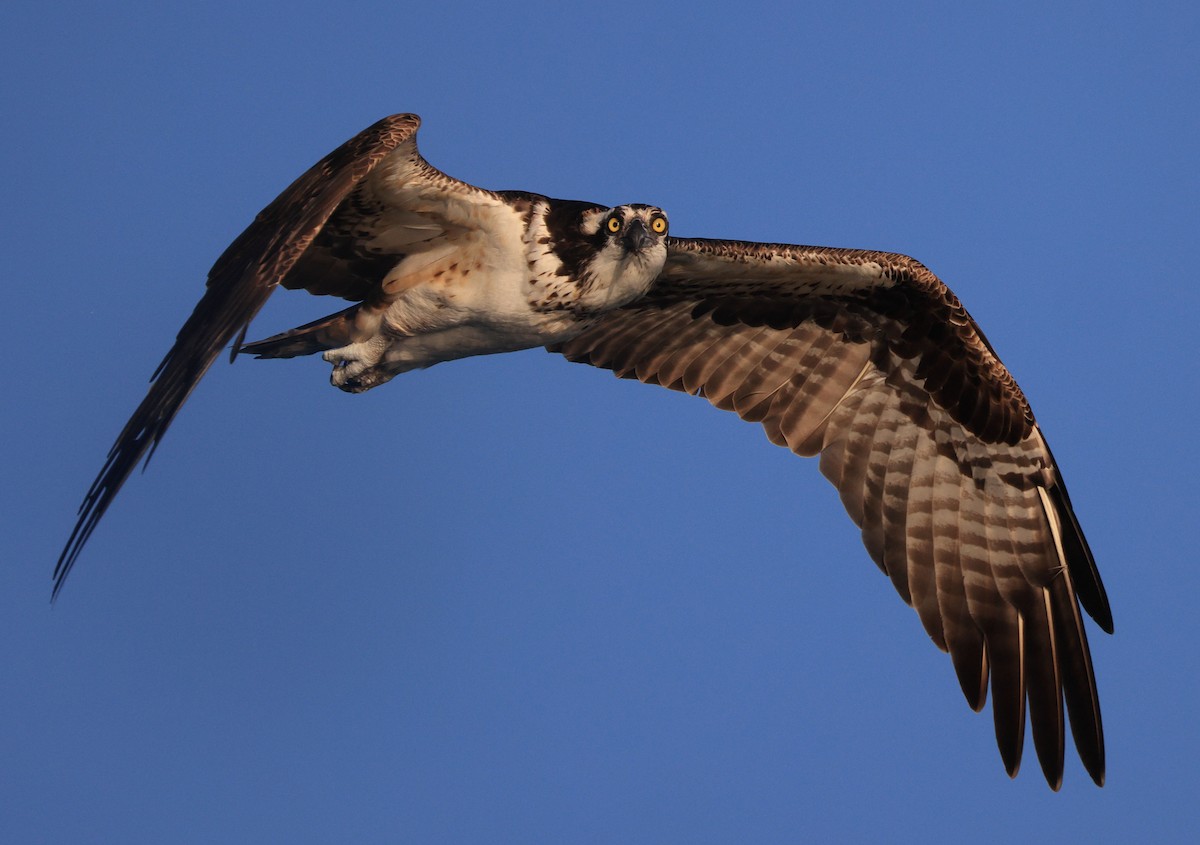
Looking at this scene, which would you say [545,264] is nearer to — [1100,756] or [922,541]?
[922,541]

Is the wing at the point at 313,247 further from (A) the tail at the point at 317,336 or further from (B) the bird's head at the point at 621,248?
(B) the bird's head at the point at 621,248

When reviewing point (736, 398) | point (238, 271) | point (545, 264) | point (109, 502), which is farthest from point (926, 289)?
point (109, 502)

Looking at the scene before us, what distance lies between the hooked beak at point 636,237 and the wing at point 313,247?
0.97 m

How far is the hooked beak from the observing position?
29.9ft

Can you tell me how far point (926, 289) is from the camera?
33.3ft

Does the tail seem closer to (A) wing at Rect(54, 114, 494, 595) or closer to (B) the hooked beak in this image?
(A) wing at Rect(54, 114, 494, 595)

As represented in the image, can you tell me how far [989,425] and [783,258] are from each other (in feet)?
6.26

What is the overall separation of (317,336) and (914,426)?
434 cm

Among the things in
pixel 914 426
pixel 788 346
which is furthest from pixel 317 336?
pixel 914 426

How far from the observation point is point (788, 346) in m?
11.0

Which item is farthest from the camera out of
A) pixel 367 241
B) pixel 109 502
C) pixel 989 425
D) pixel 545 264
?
pixel 989 425

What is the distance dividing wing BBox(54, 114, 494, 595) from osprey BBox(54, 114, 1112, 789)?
19mm

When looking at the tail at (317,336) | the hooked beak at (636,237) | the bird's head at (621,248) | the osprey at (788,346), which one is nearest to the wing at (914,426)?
the osprey at (788,346)

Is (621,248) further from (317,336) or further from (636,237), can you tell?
(317,336)
